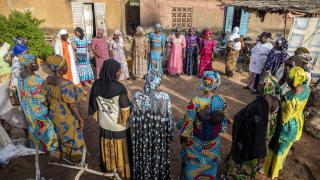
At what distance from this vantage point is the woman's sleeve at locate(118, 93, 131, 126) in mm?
3155

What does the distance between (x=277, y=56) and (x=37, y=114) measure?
17.6ft

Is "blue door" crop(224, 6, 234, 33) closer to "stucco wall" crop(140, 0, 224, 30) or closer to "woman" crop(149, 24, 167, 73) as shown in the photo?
"stucco wall" crop(140, 0, 224, 30)

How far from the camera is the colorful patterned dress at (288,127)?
129 inches

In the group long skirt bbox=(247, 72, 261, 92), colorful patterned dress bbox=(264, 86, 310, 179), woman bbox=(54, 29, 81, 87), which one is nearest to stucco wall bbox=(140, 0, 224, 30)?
long skirt bbox=(247, 72, 261, 92)

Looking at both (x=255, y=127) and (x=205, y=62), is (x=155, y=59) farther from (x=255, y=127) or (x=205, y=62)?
(x=255, y=127)

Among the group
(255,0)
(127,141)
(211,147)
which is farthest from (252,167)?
(255,0)

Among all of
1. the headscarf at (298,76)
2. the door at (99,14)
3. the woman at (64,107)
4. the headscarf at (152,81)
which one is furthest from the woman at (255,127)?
the door at (99,14)

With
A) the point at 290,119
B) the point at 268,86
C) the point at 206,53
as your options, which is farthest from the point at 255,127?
the point at 206,53

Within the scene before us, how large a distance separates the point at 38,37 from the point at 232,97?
710cm

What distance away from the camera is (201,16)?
13.8m

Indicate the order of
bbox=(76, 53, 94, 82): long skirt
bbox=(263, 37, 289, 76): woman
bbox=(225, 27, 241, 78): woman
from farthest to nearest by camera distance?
1. bbox=(225, 27, 241, 78): woman
2. bbox=(76, 53, 94, 82): long skirt
3. bbox=(263, 37, 289, 76): woman

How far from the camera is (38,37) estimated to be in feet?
30.8

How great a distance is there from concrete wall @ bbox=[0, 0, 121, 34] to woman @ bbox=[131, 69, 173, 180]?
12095 millimetres

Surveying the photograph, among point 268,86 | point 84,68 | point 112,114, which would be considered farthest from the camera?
point 84,68
